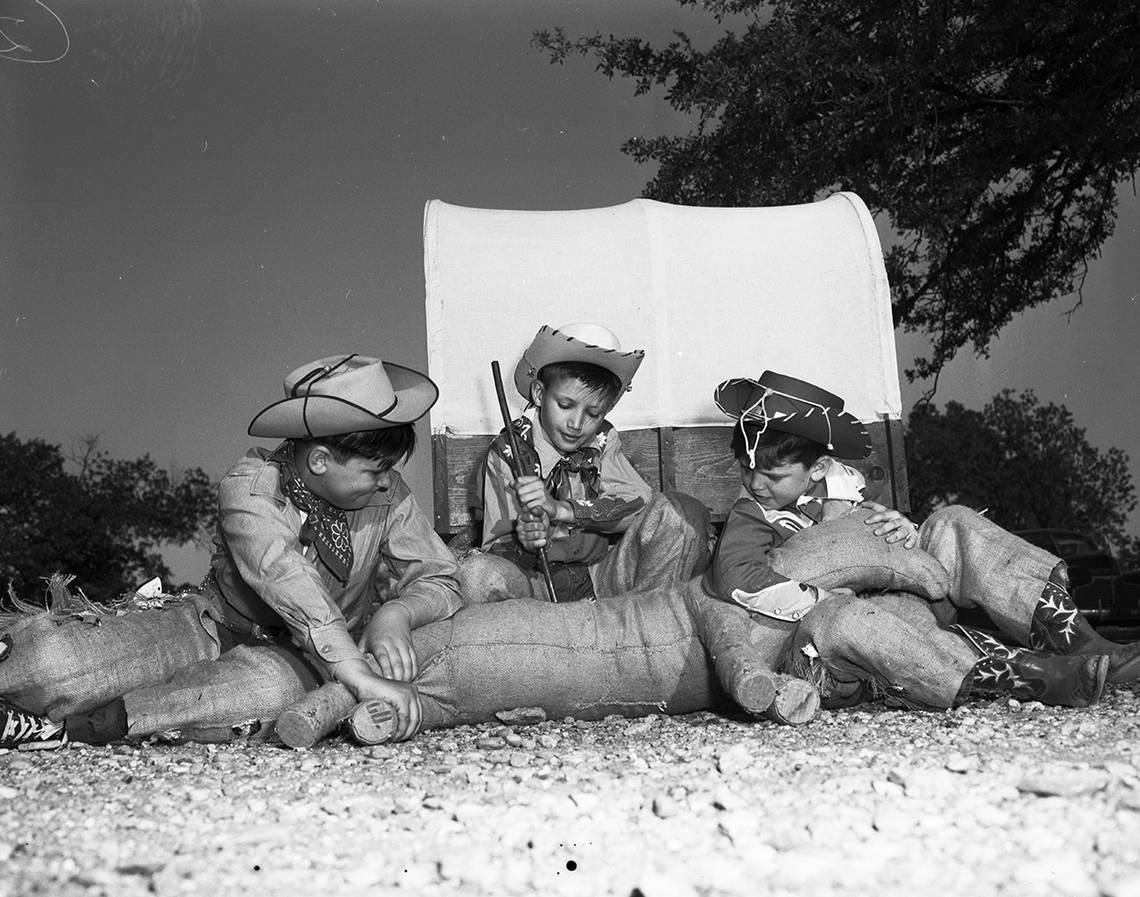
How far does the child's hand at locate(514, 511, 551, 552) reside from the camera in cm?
411

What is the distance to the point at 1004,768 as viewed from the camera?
232 centimetres

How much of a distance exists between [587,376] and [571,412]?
165mm

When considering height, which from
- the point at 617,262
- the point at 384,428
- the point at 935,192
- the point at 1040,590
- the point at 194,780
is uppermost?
the point at 935,192

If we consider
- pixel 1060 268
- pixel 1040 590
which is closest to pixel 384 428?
pixel 1040 590

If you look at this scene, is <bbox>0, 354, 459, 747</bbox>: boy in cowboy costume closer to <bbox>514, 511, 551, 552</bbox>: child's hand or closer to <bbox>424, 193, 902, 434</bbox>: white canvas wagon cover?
<bbox>514, 511, 551, 552</bbox>: child's hand

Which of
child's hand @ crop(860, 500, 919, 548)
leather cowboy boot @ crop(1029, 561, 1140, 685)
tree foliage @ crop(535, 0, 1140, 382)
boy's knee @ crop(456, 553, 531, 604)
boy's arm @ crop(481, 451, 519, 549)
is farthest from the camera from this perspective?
tree foliage @ crop(535, 0, 1140, 382)

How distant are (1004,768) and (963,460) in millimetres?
21766

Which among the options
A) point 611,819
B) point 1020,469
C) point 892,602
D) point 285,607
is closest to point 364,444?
point 285,607

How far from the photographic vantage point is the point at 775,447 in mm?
3867

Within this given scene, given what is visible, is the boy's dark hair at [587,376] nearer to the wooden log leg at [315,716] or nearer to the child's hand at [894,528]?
the child's hand at [894,528]

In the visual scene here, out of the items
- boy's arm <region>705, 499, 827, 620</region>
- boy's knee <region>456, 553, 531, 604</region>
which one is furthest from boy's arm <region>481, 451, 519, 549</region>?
boy's arm <region>705, 499, 827, 620</region>

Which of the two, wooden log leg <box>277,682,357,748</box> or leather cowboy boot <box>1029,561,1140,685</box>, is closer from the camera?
wooden log leg <box>277,682,357,748</box>

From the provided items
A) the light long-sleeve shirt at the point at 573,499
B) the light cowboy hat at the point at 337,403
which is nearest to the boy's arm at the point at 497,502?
the light long-sleeve shirt at the point at 573,499

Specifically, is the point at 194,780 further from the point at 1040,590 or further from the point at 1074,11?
the point at 1074,11
